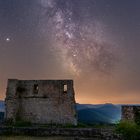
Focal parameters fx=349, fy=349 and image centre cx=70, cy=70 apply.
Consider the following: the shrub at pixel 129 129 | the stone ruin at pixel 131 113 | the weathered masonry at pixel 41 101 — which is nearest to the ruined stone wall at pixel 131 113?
the stone ruin at pixel 131 113

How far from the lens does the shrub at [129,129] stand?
21.3m

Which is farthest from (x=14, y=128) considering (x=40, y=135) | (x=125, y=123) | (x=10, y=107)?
(x=125, y=123)

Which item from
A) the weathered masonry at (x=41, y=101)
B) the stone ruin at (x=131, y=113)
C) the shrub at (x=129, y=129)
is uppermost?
the weathered masonry at (x=41, y=101)

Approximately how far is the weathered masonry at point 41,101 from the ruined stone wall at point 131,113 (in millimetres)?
15185

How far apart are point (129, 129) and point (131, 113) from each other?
8.15 feet

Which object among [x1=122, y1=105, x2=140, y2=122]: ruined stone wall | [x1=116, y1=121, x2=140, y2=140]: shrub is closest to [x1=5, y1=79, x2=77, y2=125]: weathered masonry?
[x1=122, y1=105, x2=140, y2=122]: ruined stone wall

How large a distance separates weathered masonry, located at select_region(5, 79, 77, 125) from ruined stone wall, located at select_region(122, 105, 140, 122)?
1518 cm

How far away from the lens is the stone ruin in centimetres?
2352

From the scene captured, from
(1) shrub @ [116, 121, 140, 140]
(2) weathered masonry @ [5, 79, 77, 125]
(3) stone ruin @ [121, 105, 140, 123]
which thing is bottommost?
(1) shrub @ [116, 121, 140, 140]

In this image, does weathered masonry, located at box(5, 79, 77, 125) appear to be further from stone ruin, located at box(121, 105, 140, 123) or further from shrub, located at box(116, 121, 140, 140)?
shrub, located at box(116, 121, 140, 140)

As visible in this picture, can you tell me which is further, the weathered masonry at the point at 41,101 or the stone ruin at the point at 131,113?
the weathered masonry at the point at 41,101

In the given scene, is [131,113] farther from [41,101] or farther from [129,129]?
[41,101]

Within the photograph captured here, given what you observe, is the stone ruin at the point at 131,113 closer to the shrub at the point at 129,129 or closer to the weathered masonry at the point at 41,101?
the shrub at the point at 129,129

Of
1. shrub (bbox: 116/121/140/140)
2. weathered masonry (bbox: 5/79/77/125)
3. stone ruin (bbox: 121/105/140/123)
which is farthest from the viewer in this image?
weathered masonry (bbox: 5/79/77/125)
